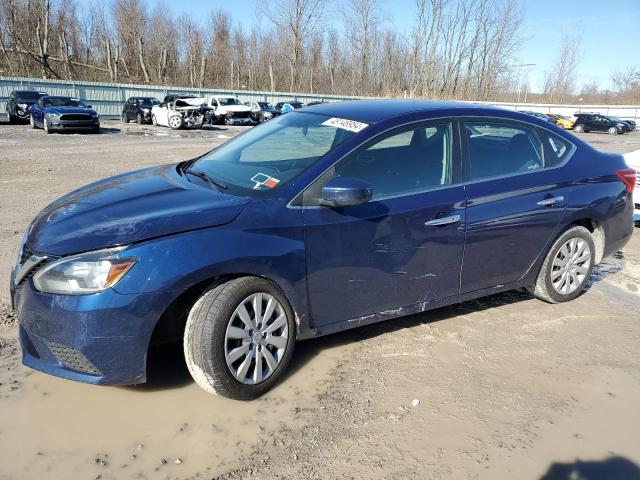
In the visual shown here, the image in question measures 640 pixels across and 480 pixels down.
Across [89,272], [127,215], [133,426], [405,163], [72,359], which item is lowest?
[133,426]

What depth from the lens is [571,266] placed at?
14.6 ft

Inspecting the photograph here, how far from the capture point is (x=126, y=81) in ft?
182

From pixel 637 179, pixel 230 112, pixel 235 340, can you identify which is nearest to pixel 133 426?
pixel 235 340

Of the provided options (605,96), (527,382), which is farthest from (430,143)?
(605,96)

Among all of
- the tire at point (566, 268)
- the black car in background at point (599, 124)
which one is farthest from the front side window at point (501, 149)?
the black car in background at point (599, 124)

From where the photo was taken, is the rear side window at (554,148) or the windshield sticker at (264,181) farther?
the rear side window at (554,148)

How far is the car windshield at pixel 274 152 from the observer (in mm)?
3309

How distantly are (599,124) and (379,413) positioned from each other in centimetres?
4185

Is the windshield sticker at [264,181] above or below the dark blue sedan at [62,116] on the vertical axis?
above

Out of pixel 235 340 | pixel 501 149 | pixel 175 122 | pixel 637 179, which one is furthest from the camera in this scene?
pixel 175 122

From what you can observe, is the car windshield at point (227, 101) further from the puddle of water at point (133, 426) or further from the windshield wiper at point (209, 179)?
the puddle of water at point (133, 426)

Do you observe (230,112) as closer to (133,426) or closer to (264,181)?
(264,181)

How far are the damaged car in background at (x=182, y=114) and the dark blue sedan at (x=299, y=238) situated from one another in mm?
23723

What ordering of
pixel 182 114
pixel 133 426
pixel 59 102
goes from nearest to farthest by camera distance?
1. pixel 133 426
2. pixel 59 102
3. pixel 182 114
